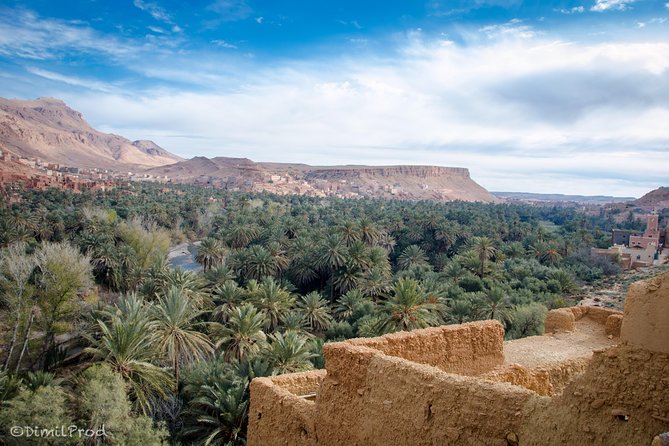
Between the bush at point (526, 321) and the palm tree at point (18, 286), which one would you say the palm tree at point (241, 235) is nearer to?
the palm tree at point (18, 286)

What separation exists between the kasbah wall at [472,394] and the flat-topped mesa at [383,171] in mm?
158855

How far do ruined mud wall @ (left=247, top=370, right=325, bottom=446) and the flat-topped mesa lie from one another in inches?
6235

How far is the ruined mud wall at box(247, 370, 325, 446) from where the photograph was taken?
7.06 metres

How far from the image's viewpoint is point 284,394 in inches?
301

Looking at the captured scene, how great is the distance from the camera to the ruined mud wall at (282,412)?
7.06 metres

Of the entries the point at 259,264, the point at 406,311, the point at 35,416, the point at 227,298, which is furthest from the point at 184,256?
the point at 35,416

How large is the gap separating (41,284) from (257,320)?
44.8ft

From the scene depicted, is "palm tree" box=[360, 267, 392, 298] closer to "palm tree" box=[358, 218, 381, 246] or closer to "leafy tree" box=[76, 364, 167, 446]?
"palm tree" box=[358, 218, 381, 246]

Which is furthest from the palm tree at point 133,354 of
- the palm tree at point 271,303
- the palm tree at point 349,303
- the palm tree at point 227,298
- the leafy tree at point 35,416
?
the palm tree at point 349,303

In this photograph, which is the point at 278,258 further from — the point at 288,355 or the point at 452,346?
the point at 452,346

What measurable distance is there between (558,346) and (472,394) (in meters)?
7.95

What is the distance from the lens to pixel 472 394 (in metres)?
4.79

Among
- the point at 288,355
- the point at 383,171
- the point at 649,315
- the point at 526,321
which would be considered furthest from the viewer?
the point at 383,171

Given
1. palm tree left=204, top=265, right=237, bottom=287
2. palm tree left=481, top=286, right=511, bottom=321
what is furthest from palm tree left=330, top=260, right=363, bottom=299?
palm tree left=481, top=286, right=511, bottom=321
